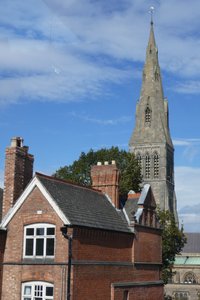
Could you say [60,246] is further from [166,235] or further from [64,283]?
[166,235]

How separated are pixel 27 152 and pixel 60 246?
7361 millimetres

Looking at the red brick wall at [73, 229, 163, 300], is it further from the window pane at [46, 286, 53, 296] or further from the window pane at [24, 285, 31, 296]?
the window pane at [24, 285, 31, 296]

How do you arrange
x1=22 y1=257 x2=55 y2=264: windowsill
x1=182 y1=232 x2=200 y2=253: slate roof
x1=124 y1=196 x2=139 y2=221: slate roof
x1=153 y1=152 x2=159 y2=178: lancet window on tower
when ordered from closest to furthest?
1. x1=22 y1=257 x2=55 y2=264: windowsill
2. x1=124 y1=196 x2=139 y2=221: slate roof
3. x1=182 y1=232 x2=200 y2=253: slate roof
4. x1=153 y1=152 x2=159 y2=178: lancet window on tower

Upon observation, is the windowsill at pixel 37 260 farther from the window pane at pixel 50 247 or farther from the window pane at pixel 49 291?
the window pane at pixel 49 291

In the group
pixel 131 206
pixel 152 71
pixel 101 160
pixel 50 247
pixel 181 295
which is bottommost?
pixel 181 295

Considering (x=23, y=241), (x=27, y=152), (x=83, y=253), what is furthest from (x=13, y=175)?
(x=83, y=253)

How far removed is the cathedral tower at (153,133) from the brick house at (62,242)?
99045mm

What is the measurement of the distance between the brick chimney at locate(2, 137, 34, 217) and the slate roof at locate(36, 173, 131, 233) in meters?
2.03

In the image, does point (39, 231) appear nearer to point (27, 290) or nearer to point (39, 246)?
point (39, 246)

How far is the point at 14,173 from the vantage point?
31406 mm

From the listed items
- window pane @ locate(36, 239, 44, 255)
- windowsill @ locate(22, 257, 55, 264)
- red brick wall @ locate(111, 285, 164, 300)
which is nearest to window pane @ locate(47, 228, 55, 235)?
window pane @ locate(36, 239, 44, 255)

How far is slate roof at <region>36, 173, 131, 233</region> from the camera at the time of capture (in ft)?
96.7

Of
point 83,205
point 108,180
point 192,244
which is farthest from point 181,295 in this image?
point 83,205

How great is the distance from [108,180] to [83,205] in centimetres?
575
